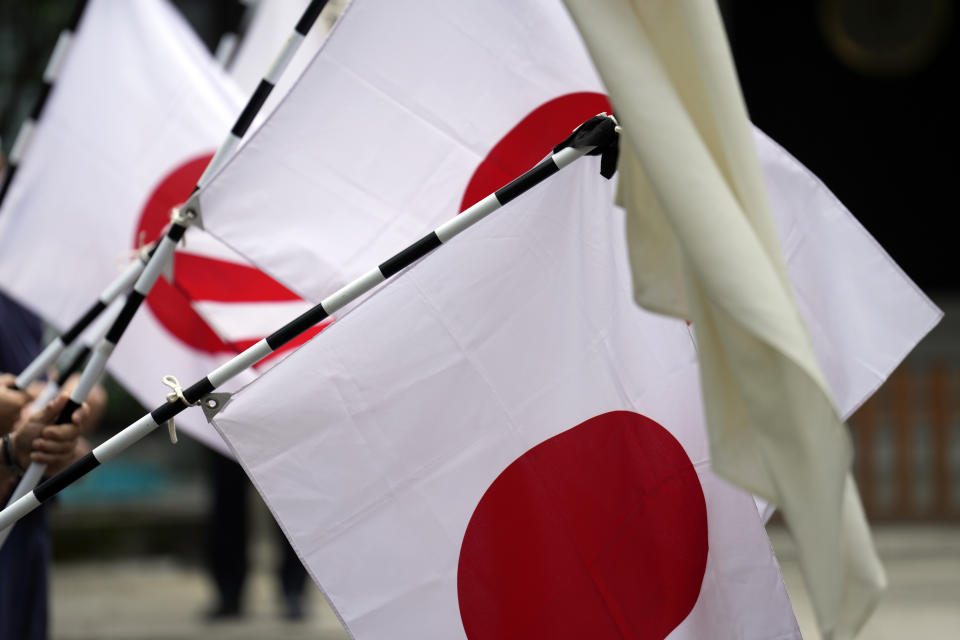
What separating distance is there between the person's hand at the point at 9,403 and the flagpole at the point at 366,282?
0.71 m

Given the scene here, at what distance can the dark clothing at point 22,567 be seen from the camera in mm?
2775

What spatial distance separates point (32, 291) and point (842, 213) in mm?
2131

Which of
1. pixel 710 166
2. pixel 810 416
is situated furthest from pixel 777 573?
pixel 710 166

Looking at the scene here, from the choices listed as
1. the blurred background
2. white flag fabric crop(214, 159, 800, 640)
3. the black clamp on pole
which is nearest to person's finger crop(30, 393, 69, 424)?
white flag fabric crop(214, 159, 800, 640)

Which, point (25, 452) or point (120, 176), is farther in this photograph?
point (120, 176)

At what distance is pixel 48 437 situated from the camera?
230 cm

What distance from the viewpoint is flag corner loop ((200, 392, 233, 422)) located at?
5.87 ft

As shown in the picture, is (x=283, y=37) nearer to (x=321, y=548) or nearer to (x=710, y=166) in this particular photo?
(x=321, y=548)

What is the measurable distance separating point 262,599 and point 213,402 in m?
3.89

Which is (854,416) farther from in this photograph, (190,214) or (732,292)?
(732,292)

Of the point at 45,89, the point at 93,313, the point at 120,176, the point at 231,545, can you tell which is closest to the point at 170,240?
the point at 93,313

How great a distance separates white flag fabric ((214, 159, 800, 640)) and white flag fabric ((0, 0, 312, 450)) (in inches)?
48.8

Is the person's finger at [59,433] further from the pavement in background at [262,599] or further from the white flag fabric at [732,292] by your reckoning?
the pavement in background at [262,599]

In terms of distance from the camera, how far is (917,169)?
8.77 m
